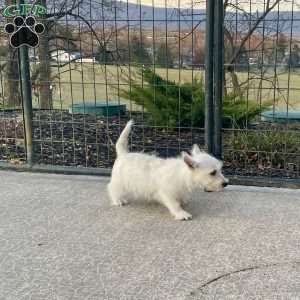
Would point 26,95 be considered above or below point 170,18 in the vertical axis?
below

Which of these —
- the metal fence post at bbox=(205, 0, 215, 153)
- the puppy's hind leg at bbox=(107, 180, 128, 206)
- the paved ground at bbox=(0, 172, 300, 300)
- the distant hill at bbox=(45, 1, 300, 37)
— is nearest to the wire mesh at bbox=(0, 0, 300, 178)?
the distant hill at bbox=(45, 1, 300, 37)

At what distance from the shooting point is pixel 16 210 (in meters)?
4.31

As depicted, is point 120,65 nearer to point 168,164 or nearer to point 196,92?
point 196,92

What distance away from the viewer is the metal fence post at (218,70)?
14.8ft

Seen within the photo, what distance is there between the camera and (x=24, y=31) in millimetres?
5055

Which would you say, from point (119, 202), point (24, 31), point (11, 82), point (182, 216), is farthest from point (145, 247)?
point (11, 82)

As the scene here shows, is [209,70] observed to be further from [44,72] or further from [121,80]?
[44,72]

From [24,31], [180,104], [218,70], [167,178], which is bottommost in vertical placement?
[167,178]

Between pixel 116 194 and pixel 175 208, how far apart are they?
1.86 feet

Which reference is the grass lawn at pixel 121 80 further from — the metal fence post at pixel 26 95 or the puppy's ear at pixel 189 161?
the puppy's ear at pixel 189 161

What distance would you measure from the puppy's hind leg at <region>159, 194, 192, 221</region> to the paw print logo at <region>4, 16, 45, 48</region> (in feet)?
6.81

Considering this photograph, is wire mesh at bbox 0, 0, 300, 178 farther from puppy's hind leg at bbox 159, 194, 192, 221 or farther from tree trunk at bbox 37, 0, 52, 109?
puppy's hind leg at bbox 159, 194, 192, 221

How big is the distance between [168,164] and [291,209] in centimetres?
102

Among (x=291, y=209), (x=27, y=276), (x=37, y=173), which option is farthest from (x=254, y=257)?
(x=37, y=173)
